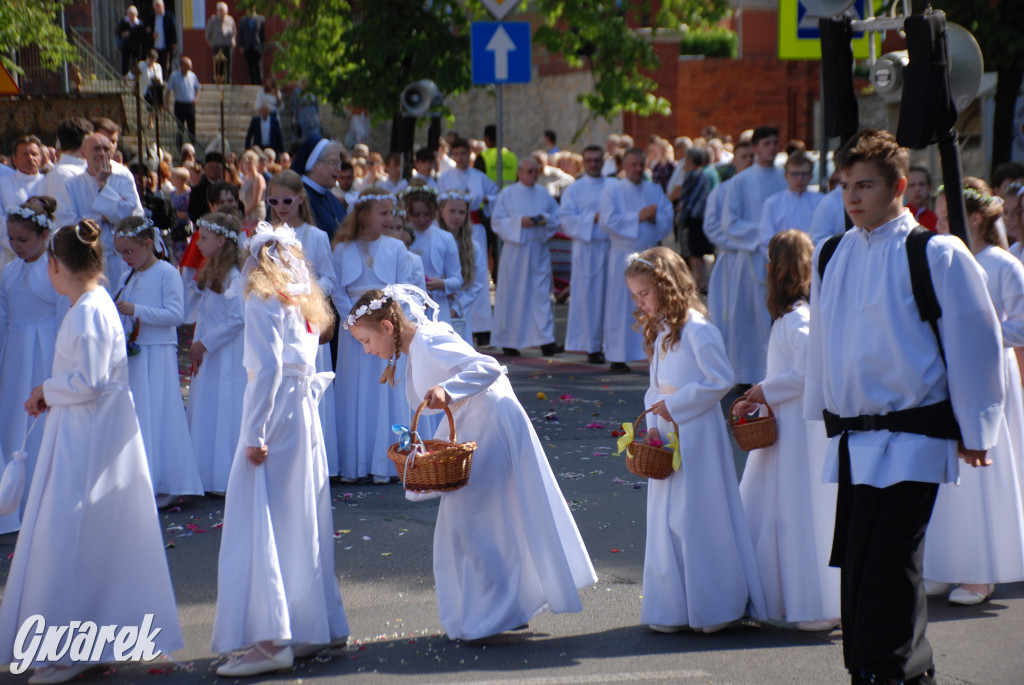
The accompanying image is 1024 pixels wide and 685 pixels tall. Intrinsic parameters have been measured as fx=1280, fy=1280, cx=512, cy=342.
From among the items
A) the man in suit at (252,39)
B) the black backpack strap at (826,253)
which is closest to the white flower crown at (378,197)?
the black backpack strap at (826,253)

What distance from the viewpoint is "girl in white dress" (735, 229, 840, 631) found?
5.55m

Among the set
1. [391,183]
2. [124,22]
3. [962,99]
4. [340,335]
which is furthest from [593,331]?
[124,22]

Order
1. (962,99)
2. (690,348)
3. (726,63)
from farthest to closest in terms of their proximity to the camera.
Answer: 1. (726,63)
2. (962,99)
3. (690,348)

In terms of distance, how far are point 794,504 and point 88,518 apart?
2987mm

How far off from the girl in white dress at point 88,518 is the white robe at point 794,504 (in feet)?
8.47

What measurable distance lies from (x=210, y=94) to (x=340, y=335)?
2215 cm

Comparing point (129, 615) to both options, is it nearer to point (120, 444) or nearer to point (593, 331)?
point (120, 444)

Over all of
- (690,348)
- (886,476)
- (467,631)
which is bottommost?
(467,631)

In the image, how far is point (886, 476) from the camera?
446 centimetres

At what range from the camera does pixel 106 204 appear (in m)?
9.57

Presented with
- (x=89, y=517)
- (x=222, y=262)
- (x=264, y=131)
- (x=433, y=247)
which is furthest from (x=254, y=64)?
(x=89, y=517)

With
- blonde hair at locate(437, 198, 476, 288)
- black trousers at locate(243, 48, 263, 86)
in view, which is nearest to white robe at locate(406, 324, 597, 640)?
blonde hair at locate(437, 198, 476, 288)

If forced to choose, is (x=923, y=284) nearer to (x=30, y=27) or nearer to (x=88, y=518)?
(x=88, y=518)

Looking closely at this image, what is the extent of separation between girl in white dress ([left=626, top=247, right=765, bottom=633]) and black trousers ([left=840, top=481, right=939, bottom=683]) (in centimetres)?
101
